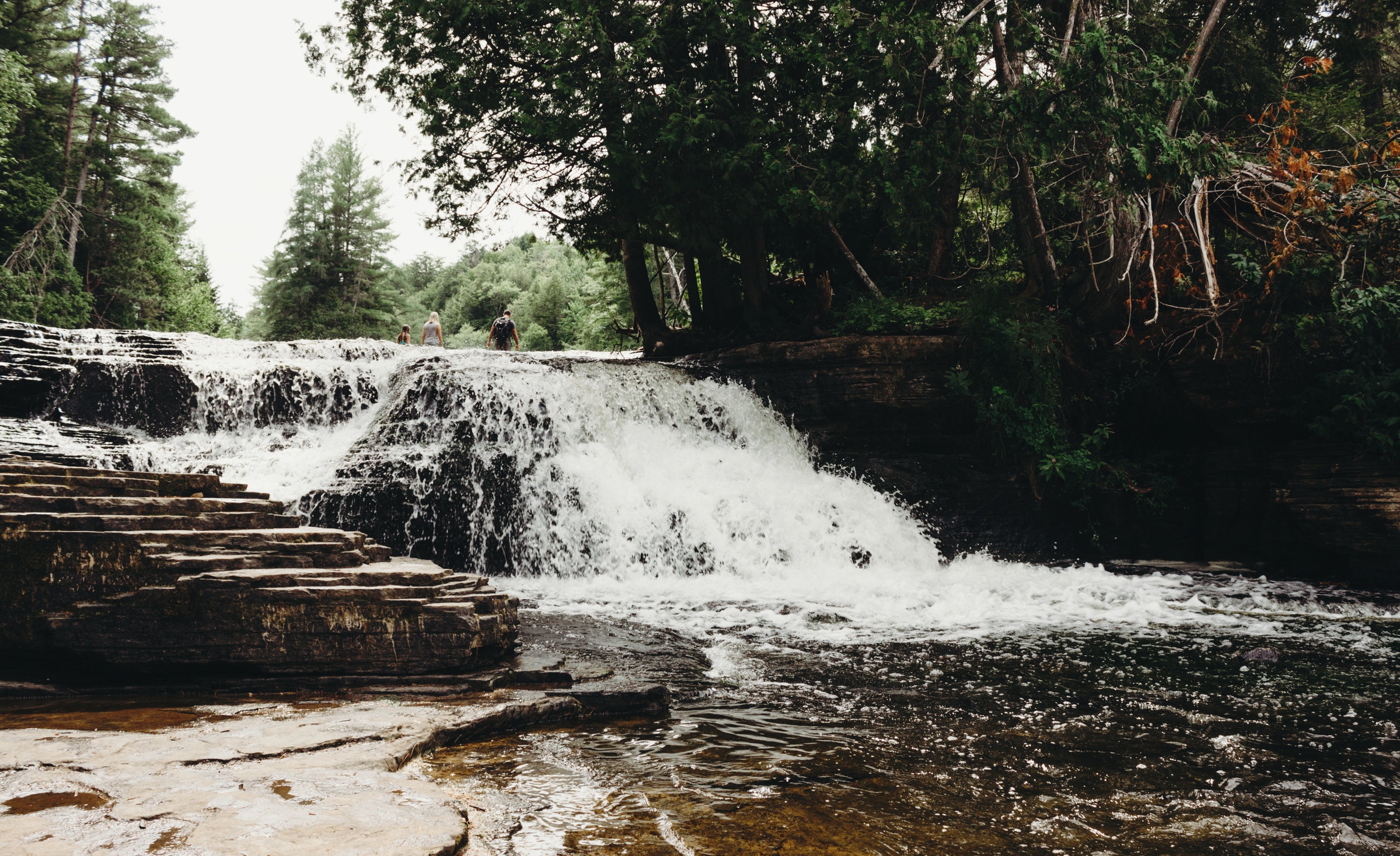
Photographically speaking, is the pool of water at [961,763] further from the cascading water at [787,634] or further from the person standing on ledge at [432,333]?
the person standing on ledge at [432,333]

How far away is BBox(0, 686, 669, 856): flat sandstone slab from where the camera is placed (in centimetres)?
232

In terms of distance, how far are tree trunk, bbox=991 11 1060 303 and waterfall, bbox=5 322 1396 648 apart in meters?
4.33

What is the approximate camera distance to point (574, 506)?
33.6ft

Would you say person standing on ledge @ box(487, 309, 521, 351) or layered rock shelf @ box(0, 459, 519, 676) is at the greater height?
person standing on ledge @ box(487, 309, 521, 351)

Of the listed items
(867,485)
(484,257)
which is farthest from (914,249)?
(484,257)

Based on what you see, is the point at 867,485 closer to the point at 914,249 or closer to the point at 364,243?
the point at 914,249

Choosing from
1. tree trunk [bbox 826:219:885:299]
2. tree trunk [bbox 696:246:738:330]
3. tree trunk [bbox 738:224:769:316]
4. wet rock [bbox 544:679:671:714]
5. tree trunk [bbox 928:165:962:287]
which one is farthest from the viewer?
tree trunk [bbox 696:246:738:330]

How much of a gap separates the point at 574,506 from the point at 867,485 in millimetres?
4408

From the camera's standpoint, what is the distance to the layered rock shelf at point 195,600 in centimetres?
444

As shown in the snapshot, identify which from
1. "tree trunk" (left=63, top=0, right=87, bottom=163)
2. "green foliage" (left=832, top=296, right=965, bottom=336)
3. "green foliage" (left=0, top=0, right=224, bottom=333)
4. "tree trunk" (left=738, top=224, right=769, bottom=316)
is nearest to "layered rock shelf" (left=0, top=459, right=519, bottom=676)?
"green foliage" (left=832, top=296, right=965, bottom=336)

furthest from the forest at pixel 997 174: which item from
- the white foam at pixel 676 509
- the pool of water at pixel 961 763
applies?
the pool of water at pixel 961 763

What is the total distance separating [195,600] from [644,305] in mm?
12675

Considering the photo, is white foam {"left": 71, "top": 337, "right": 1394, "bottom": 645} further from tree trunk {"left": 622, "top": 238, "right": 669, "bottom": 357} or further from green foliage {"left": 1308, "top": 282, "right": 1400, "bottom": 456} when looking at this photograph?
tree trunk {"left": 622, "top": 238, "right": 669, "bottom": 357}

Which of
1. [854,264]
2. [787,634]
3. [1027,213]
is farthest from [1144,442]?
[787,634]
